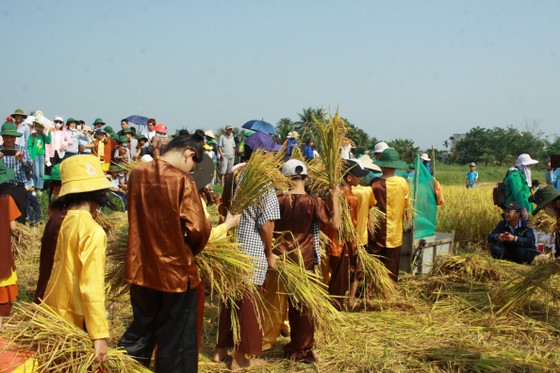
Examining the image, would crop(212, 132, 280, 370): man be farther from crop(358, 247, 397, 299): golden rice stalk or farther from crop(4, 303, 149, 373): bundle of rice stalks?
crop(358, 247, 397, 299): golden rice stalk

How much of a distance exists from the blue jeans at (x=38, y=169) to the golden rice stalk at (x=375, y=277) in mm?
6951

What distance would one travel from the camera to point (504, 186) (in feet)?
28.2

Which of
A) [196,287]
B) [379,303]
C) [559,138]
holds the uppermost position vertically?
[559,138]

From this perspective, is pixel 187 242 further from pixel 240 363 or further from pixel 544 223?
pixel 544 223

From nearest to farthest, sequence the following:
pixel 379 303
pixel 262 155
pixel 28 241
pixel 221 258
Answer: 1. pixel 221 258
2. pixel 262 155
3. pixel 379 303
4. pixel 28 241

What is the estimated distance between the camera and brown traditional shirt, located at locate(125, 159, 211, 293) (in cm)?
341

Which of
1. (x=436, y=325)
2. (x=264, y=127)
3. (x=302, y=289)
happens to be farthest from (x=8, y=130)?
(x=436, y=325)

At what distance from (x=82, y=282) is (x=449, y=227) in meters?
8.14

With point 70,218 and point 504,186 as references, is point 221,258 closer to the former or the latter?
point 70,218

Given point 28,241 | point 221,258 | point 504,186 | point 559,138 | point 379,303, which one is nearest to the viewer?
point 221,258

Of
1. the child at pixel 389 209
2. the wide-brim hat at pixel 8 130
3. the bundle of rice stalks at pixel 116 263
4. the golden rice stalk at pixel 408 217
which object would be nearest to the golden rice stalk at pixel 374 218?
the child at pixel 389 209

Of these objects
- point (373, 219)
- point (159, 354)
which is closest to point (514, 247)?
point (373, 219)

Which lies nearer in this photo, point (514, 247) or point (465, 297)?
point (465, 297)

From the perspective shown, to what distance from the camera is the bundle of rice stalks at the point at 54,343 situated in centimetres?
291
